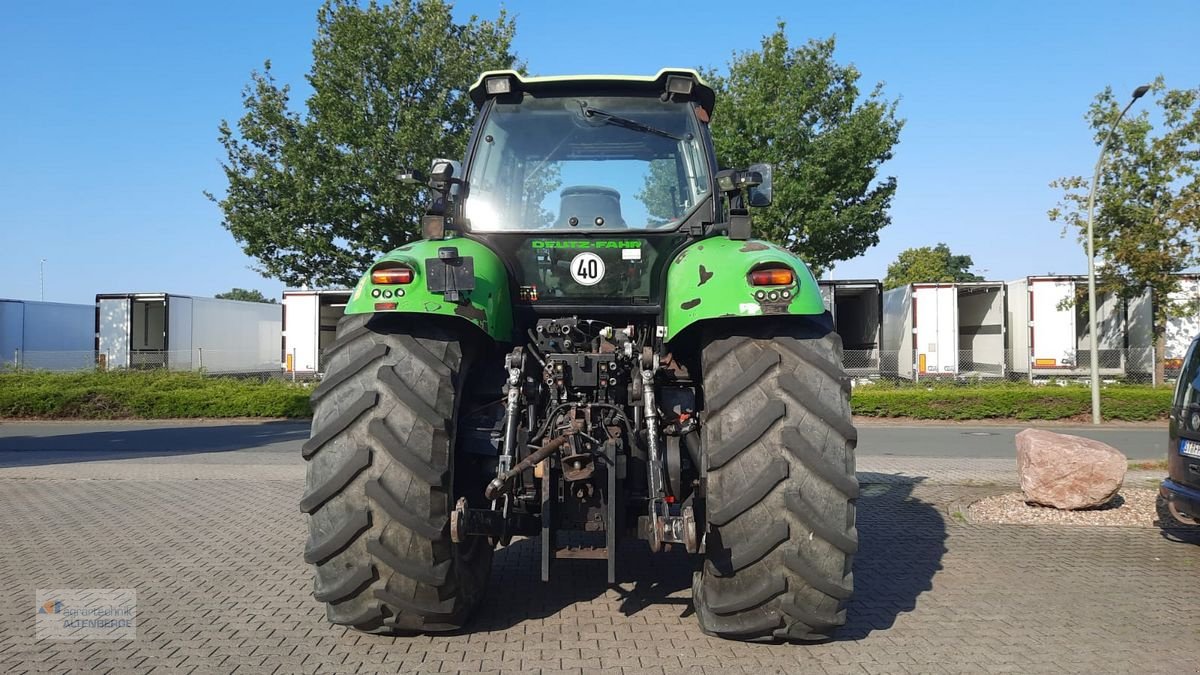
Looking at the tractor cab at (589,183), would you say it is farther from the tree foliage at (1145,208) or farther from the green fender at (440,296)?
the tree foliage at (1145,208)

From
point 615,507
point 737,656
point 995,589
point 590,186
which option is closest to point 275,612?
point 615,507

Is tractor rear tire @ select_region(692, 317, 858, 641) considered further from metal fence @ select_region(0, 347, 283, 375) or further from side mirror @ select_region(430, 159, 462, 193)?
metal fence @ select_region(0, 347, 283, 375)

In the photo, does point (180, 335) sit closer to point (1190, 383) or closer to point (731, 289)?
point (731, 289)

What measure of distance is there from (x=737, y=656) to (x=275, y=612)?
271 cm

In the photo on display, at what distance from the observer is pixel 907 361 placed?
24062 mm

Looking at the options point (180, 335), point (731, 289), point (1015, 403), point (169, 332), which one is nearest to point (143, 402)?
point (169, 332)

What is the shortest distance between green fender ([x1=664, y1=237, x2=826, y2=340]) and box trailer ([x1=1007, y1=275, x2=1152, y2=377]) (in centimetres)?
2199

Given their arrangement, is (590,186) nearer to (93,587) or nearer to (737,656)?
(737,656)

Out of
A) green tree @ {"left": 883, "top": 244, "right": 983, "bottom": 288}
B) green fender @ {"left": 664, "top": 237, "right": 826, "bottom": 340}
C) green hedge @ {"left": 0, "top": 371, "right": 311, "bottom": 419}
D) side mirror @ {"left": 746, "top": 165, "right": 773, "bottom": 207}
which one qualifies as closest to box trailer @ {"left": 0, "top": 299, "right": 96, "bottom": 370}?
green hedge @ {"left": 0, "top": 371, "right": 311, "bottom": 419}

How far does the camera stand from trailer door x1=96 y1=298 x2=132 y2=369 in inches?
1035

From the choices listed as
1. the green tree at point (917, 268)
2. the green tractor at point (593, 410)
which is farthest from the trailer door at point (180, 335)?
the green tree at point (917, 268)

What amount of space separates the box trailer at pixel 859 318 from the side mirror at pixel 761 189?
1701cm

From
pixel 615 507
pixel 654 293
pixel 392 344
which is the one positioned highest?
pixel 654 293

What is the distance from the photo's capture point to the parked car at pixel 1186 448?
21.7ft
